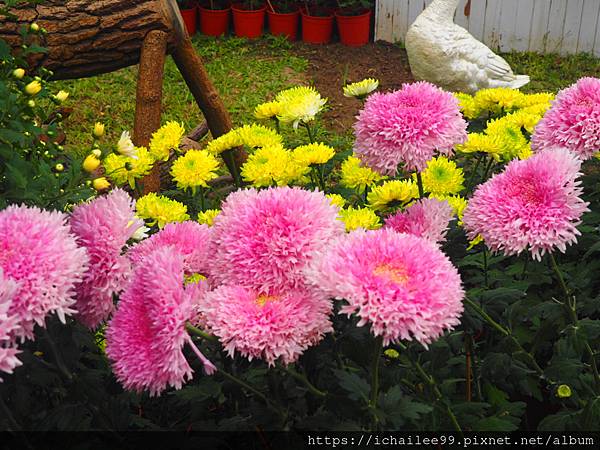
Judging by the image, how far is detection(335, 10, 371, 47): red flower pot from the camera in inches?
243

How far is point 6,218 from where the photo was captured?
913mm

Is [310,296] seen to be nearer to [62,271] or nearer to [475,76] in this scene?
[62,271]

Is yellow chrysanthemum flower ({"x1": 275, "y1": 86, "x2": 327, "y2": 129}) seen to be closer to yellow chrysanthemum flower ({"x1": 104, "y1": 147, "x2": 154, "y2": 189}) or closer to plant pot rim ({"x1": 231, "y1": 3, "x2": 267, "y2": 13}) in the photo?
yellow chrysanthemum flower ({"x1": 104, "y1": 147, "x2": 154, "y2": 189})

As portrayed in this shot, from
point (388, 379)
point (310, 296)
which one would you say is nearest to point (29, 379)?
point (310, 296)

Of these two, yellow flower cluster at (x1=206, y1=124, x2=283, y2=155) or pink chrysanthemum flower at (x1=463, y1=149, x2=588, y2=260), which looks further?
yellow flower cluster at (x1=206, y1=124, x2=283, y2=155)

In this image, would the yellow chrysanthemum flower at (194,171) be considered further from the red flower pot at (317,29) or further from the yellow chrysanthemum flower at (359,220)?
the red flower pot at (317,29)

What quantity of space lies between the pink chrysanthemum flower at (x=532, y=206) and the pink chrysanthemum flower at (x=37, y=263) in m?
0.59

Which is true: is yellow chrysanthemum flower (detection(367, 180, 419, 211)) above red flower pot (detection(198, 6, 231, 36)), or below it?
above

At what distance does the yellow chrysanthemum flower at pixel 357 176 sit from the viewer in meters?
1.70

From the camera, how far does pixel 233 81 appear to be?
219 inches

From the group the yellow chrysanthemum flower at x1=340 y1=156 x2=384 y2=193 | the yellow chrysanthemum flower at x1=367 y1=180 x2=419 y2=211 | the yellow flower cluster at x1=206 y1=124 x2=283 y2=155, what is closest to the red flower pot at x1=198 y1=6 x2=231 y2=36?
the yellow flower cluster at x1=206 y1=124 x2=283 y2=155

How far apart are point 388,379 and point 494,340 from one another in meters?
0.42

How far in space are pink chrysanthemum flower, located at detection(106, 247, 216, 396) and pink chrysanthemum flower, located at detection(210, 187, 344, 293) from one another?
7 centimetres

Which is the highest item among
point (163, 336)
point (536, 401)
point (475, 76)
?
point (163, 336)
